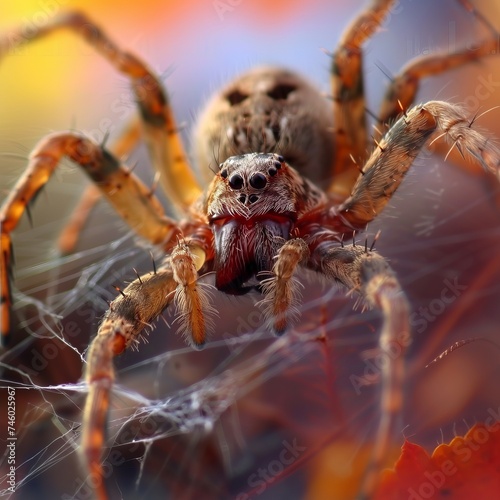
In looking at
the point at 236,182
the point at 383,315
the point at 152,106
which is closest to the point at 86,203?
the point at 152,106

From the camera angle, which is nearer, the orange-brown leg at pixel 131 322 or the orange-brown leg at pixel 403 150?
the orange-brown leg at pixel 131 322

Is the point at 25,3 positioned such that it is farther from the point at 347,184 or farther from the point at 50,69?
the point at 347,184

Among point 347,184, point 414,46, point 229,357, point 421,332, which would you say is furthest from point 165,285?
point 414,46

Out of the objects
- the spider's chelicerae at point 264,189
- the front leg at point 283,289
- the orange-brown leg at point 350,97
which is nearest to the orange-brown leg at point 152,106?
the spider's chelicerae at point 264,189

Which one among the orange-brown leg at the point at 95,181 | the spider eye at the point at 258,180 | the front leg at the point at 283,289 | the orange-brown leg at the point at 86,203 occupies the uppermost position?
the spider eye at the point at 258,180

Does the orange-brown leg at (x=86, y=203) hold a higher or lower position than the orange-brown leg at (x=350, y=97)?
lower

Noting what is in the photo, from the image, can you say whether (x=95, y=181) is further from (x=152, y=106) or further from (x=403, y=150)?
(x=403, y=150)

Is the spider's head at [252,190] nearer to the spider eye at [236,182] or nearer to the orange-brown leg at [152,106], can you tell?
the spider eye at [236,182]
